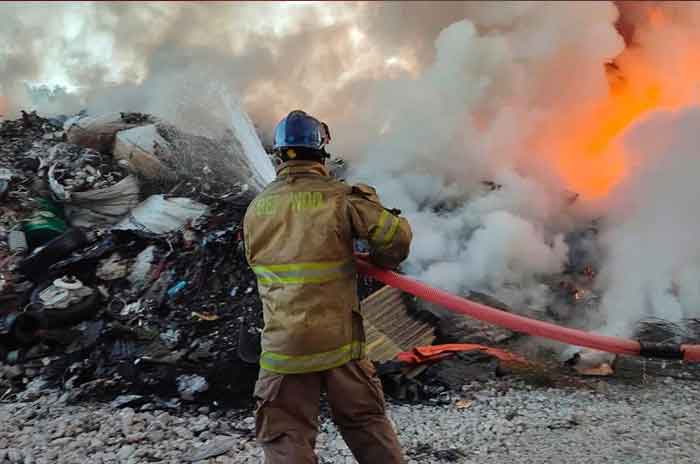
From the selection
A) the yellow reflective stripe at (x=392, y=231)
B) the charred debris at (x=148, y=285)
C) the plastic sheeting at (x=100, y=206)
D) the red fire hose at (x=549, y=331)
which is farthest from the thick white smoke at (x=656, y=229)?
the plastic sheeting at (x=100, y=206)

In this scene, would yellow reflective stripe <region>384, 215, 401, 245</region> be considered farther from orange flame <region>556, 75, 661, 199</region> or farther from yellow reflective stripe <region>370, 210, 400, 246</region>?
orange flame <region>556, 75, 661, 199</region>

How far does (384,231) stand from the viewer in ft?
7.58

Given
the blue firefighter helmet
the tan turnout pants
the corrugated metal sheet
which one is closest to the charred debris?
the corrugated metal sheet

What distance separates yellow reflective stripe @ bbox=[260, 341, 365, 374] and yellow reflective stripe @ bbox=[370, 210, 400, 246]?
17.4 inches

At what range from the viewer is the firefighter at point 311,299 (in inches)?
90.4

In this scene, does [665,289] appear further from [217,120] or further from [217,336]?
[217,120]

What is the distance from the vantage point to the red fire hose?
251 centimetres

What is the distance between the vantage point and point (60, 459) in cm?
335

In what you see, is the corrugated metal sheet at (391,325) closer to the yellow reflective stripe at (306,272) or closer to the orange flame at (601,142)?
the yellow reflective stripe at (306,272)

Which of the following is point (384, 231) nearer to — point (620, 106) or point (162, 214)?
point (162, 214)

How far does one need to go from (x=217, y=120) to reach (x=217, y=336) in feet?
14.4

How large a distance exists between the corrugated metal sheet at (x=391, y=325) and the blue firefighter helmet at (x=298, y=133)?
2.43 meters

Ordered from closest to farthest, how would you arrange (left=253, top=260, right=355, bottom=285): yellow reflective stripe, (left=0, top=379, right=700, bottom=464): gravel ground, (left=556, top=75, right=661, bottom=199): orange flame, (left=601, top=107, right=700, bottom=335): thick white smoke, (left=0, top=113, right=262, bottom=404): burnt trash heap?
(left=253, top=260, right=355, bottom=285): yellow reflective stripe → (left=0, top=379, right=700, bottom=464): gravel ground → (left=0, top=113, right=262, bottom=404): burnt trash heap → (left=601, top=107, right=700, bottom=335): thick white smoke → (left=556, top=75, right=661, bottom=199): orange flame

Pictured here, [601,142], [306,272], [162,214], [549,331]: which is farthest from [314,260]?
[601,142]
